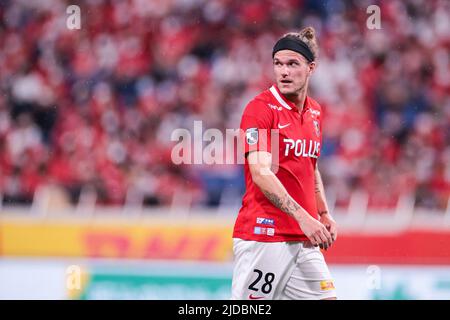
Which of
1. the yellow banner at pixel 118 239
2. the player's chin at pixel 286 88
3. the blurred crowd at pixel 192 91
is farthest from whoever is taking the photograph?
the blurred crowd at pixel 192 91

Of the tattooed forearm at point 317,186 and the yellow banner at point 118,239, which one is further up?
the tattooed forearm at point 317,186

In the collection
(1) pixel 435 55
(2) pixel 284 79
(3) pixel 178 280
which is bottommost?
(3) pixel 178 280

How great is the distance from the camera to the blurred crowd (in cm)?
859

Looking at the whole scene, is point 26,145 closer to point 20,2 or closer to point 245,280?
point 20,2

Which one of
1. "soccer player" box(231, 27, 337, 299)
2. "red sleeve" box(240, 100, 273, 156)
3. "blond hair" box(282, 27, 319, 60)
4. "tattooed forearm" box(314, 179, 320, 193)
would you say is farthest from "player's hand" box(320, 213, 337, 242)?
"blond hair" box(282, 27, 319, 60)

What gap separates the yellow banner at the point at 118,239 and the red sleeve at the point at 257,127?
3586 millimetres

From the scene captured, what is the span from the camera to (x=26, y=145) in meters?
9.44

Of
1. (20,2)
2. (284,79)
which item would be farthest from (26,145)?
(284,79)

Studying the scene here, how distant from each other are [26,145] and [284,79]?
5691 mm

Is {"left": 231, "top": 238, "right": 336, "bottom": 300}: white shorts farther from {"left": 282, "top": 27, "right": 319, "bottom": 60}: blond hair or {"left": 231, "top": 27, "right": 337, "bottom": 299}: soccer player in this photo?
{"left": 282, "top": 27, "right": 319, "bottom": 60}: blond hair

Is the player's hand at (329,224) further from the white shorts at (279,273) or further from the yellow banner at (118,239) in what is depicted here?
the yellow banner at (118,239)

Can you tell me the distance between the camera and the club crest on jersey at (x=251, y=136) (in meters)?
4.12

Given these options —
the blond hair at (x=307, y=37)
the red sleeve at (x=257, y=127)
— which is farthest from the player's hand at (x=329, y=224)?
the blond hair at (x=307, y=37)

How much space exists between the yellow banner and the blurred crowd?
40cm
